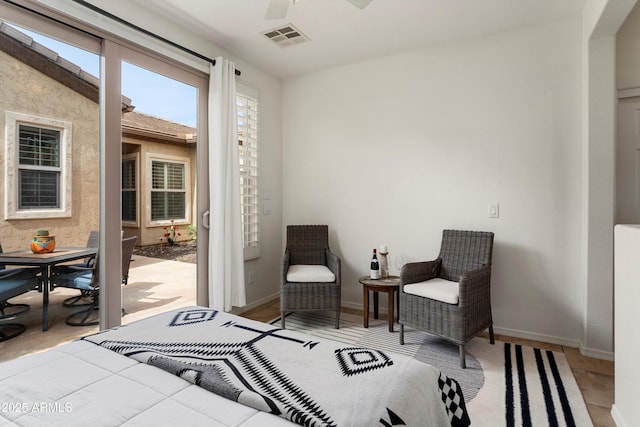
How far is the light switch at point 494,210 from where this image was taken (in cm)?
307

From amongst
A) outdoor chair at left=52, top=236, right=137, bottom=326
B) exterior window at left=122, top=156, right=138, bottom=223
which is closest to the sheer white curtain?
exterior window at left=122, top=156, right=138, bottom=223

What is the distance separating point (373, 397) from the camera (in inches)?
37.8

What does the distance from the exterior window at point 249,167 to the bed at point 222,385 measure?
7.67 ft

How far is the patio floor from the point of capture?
6.93ft

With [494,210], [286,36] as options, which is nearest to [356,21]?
[286,36]

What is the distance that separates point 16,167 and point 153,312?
143 centimetres

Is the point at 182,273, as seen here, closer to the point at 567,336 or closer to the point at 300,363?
the point at 300,363

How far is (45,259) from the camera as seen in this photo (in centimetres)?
216

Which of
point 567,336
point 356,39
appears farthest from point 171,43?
point 567,336

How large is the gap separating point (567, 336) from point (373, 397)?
2740 millimetres

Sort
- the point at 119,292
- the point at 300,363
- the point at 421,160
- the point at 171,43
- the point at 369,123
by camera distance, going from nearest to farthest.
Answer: the point at 300,363
the point at 119,292
the point at 171,43
the point at 421,160
the point at 369,123

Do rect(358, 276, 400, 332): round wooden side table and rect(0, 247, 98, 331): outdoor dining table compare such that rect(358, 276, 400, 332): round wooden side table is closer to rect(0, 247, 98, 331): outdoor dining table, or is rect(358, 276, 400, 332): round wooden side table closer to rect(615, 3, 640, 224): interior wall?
rect(615, 3, 640, 224): interior wall

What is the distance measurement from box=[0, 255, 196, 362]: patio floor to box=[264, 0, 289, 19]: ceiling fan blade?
6.81 feet

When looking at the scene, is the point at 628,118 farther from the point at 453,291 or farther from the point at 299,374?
the point at 299,374
